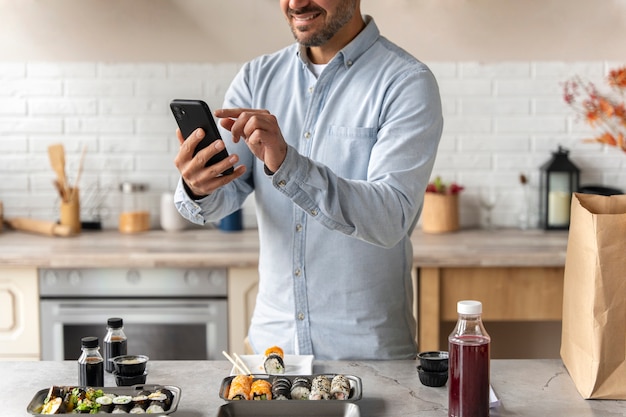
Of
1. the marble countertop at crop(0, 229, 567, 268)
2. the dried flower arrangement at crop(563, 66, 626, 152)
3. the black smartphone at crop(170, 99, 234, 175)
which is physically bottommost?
the marble countertop at crop(0, 229, 567, 268)

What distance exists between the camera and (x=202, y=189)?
2.06 metres

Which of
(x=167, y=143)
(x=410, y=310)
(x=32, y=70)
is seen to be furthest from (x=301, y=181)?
(x=32, y=70)

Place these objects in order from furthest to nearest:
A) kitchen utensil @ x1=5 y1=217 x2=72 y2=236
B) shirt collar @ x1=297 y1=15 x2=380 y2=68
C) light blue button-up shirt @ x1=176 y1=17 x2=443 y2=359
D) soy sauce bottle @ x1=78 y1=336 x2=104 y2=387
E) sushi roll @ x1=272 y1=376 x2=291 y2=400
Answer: kitchen utensil @ x1=5 y1=217 x2=72 y2=236, shirt collar @ x1=297 y1=15 x2=380 y2=68, light blue button-up shirt @ x1=176 y1=17 x2=443 y2=359, soy sauce bottle @ x1=78 y1=336 x2=104 y2=387, sushi roll @ x1=272 y1=376 x2=291 y2=400

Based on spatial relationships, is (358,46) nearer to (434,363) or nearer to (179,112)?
(179,112)

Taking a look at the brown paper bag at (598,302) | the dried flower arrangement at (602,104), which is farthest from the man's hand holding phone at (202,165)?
the dried flower arrangement at (602,104)

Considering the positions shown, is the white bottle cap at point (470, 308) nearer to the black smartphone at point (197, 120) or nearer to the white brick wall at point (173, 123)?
the black smartphone at point (197, 120)

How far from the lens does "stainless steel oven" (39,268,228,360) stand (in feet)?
11.1

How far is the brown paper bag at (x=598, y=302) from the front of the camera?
177 centimetres

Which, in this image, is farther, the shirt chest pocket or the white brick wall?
the white brick wall

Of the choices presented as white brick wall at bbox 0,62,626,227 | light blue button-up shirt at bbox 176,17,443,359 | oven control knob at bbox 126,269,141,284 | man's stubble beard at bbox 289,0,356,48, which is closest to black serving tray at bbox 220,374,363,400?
light blue button-up shirt at bbox 176,17,443,359

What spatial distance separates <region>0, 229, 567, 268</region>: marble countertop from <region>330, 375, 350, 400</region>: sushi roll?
5.09 feet

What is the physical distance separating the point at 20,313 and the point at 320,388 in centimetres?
201

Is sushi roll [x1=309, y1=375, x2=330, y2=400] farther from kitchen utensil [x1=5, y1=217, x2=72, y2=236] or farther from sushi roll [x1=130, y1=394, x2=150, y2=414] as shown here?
kitchen utensil [x1=5, y1=217, x2=72, y2=236]

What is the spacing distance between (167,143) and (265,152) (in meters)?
2.27
